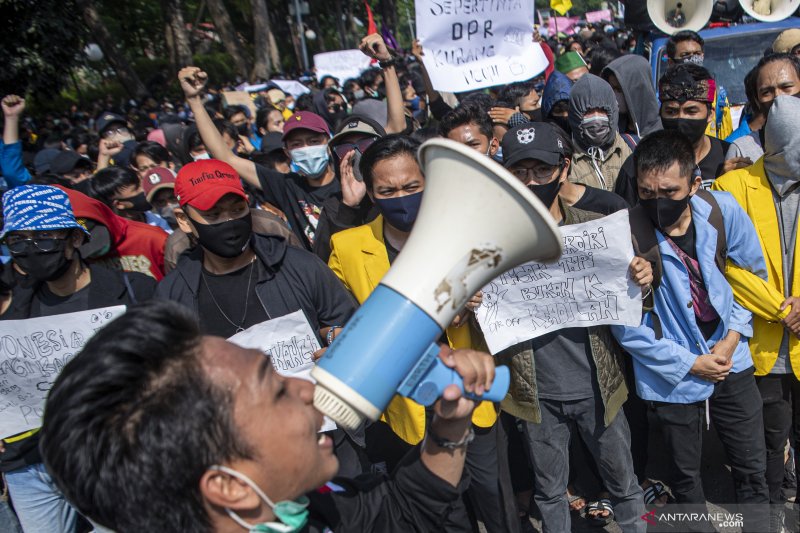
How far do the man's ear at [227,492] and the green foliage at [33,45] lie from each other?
1992 cm

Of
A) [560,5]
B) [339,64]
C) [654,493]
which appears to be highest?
[560,5]

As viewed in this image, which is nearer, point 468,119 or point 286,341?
point 286,341

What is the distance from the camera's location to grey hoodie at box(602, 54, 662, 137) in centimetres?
448

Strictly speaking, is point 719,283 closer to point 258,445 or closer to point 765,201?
point 765,201

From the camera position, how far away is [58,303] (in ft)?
8.82

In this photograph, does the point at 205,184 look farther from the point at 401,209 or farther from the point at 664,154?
the point at 664,154

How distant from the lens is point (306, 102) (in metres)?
9.79

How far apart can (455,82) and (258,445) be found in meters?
4.07

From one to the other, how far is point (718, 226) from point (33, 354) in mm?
3042

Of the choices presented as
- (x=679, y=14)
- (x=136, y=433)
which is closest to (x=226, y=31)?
(x=679, y=14)

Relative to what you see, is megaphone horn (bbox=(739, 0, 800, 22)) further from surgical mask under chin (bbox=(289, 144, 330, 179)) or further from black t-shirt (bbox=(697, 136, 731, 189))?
surgical mask under chin (bbox=(289, 144, 330, 179))

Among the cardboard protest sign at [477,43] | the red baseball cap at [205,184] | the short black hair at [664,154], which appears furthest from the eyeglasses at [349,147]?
the short black hair at [664,154]

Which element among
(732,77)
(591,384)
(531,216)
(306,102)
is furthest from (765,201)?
(306,102)

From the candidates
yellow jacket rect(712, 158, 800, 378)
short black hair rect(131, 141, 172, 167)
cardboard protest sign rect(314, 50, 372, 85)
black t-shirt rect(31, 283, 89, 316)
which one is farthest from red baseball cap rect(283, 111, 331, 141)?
cardboard protest sign rect(314, 50, 372, 85)
